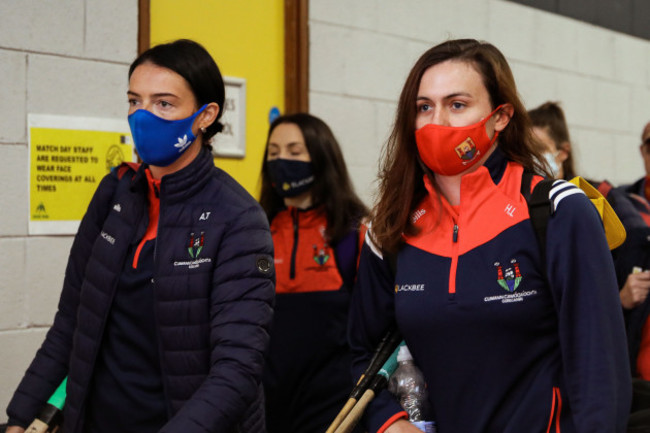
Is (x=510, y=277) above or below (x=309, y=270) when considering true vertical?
above

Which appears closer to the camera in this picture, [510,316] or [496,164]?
[510,316]

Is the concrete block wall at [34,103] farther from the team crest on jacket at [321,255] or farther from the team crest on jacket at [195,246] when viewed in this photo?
the team crest on jacket at [195,246]

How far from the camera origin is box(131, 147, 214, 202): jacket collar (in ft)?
6.07

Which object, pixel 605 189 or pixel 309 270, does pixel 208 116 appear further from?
pixel 605 189

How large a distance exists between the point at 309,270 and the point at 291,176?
1.31ft

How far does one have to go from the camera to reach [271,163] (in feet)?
10.1

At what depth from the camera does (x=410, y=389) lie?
173cm

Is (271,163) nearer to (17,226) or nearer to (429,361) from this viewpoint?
(17,226)

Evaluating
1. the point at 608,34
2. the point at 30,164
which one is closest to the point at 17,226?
the point at 30,164

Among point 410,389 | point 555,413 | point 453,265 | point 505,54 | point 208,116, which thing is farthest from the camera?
point 505,54

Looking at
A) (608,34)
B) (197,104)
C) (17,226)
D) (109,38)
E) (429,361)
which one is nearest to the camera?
(429,361)

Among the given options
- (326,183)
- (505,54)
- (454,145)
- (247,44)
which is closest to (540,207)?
(454,145)

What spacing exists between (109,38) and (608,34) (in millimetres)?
3809

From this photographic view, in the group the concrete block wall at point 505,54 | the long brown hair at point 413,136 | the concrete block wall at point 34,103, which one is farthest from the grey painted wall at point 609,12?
the long brown hair at point 413,136
